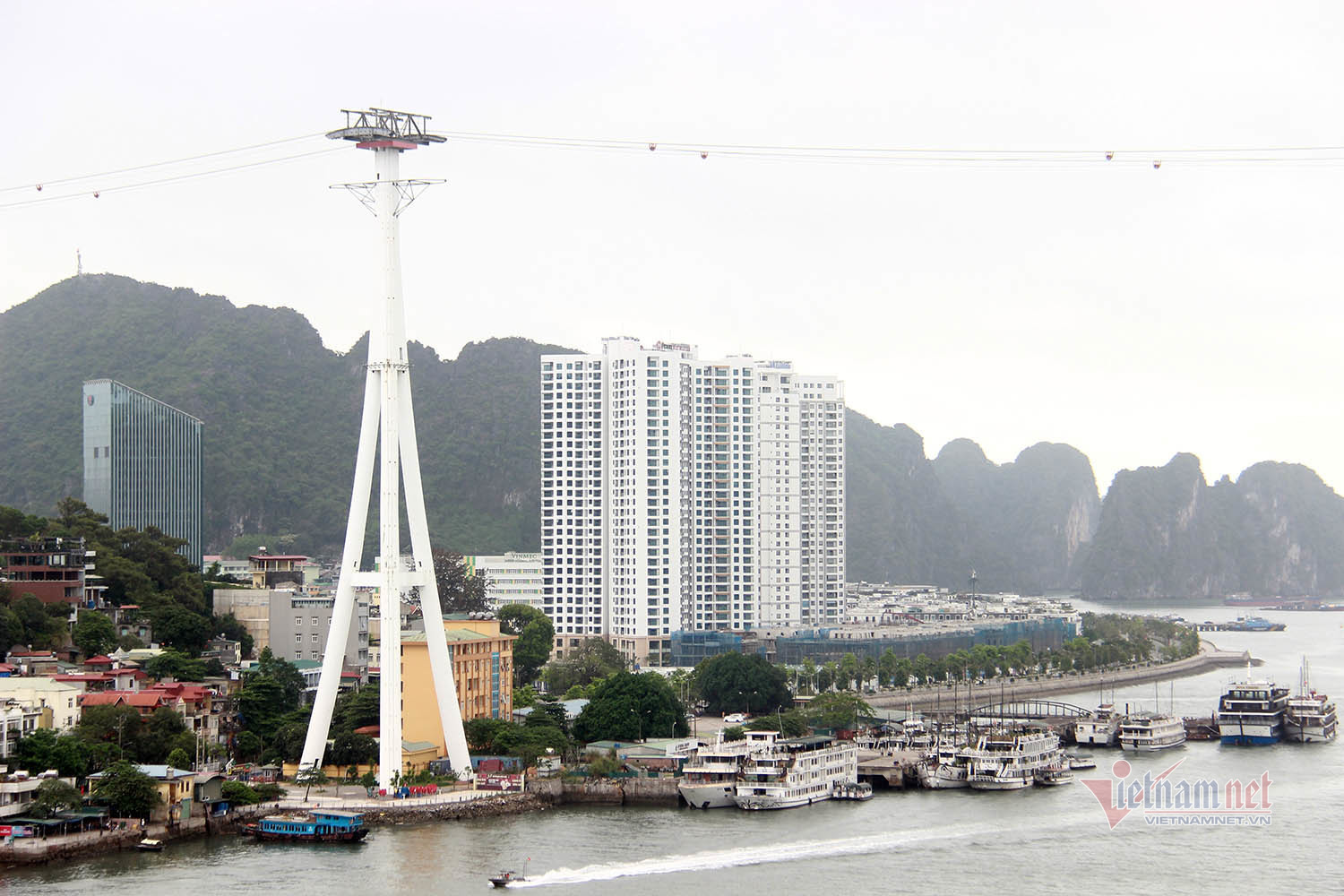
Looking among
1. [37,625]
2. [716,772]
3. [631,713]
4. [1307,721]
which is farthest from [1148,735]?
[37,625]

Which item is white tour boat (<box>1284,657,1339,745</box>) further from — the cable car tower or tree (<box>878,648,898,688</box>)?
the cable car tower

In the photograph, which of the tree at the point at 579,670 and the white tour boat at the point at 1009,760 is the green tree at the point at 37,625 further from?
the white tour boat at the point at 1009,760

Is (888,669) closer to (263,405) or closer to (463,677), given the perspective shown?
(463,677)

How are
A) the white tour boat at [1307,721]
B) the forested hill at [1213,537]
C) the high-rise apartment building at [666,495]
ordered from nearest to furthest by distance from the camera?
the white tour boat at [1307,721] → the high-rise apartment building at [666,495] → the forested hill at [1213,537]

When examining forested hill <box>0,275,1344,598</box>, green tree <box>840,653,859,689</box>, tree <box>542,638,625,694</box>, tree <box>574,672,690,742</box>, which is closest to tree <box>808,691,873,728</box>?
tree <box>574,672,690,742</box>

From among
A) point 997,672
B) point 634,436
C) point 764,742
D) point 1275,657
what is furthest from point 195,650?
point 1275,657

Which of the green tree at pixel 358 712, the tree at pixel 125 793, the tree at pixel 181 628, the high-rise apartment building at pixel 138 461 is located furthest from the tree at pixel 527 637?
the tree at pixel 125 793
